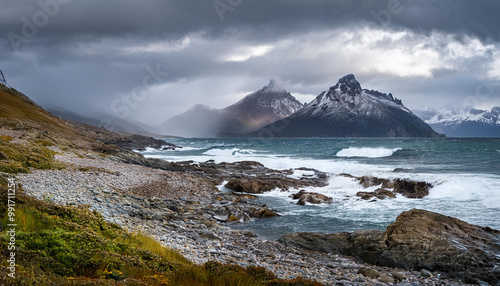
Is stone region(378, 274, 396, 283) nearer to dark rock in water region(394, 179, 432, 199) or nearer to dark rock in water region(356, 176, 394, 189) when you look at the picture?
dark rock in water region(394, 179, 432, 199)

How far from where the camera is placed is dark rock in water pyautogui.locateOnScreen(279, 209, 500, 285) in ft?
40.4

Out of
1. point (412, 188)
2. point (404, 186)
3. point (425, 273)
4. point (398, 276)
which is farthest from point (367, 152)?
point (398, 276)

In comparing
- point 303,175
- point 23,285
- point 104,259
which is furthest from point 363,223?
point 303,175

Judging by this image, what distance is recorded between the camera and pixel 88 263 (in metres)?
6.72

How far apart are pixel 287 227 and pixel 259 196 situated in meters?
10.9

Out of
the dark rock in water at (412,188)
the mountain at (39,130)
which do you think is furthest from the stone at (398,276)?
the mountain at (39,130)

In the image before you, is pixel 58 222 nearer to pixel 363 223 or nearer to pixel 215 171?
pixel 363 223

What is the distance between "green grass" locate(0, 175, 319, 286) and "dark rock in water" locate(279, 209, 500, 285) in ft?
24.8

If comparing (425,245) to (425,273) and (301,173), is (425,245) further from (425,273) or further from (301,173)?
(301,173)

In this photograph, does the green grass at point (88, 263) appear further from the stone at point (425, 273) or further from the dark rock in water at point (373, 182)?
the dark rock in water at point (373, 182)

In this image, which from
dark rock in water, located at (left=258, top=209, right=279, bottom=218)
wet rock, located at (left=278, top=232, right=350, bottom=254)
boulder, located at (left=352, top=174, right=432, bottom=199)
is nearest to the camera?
wet rock, located at (left=278, top=232, right=350, bottom=254)

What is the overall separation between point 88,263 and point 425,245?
516 inches

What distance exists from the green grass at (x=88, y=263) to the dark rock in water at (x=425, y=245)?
756 cm

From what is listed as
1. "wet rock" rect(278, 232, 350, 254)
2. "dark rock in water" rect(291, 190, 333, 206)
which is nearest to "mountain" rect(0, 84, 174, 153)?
"dark rock in water" rect(291, 190, 333, 206)
